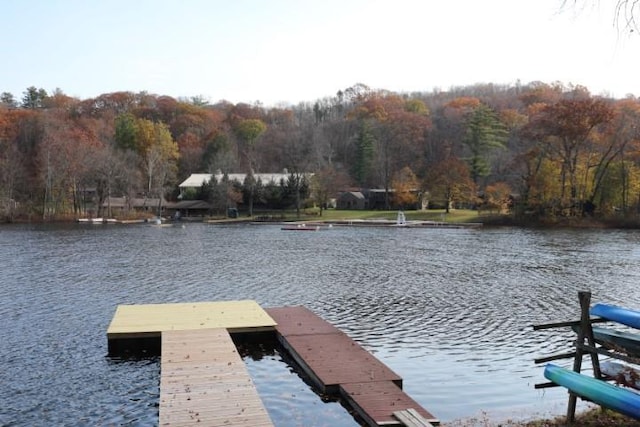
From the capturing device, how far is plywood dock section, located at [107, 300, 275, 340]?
14.2 meters

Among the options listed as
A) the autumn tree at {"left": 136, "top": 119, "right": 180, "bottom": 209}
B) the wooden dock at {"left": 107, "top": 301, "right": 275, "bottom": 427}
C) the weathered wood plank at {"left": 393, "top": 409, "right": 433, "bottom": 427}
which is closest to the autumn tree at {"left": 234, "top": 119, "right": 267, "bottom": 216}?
the autumn tree at {"left": 136, "top": 119, "right": 180, "bottom": 209}

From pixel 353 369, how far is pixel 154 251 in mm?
29360

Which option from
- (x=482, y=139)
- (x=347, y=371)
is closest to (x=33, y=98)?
(x=482, y=139)

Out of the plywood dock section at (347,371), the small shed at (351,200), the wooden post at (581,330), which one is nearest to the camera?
the wooden post at (581,330)

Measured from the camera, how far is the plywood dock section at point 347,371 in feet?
30.7

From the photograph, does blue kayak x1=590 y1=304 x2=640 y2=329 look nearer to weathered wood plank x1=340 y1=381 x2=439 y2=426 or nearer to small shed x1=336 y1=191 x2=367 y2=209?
weathered wood plank x1=340 y1=381 x2=439 y2=426

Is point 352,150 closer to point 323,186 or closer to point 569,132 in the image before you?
point 323,186

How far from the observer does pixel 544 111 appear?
66750 millimetres

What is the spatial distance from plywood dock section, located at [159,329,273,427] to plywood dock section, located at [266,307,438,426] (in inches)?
57.5

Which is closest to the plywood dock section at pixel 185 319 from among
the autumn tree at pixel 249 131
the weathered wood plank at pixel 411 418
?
the weathered wood plank at pixel 411 418

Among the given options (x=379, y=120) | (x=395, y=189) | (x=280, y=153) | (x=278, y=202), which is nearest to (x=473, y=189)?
(x=395, y=189)

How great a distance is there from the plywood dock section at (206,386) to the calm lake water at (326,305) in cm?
59

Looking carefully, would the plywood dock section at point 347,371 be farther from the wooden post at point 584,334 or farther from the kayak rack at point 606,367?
the kayak rack at point 606,367

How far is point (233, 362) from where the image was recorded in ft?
37.7
